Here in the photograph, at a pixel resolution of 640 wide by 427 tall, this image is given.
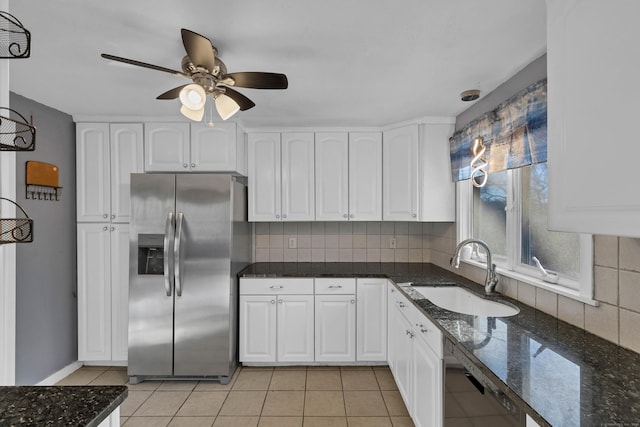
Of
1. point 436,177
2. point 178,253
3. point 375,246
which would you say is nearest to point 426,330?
point 436,177

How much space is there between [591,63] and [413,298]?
147cm

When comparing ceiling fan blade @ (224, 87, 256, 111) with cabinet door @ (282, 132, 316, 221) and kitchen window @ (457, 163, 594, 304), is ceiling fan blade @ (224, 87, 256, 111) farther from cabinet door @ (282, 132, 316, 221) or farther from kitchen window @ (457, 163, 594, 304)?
kitchen window @ (457, 163, 594, 304)

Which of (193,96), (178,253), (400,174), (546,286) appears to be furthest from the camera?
(400,174)

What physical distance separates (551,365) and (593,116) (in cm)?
83

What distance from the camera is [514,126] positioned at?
5.96ft

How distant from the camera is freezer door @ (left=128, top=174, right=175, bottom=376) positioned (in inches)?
101

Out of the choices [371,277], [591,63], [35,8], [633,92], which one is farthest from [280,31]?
[371,277]

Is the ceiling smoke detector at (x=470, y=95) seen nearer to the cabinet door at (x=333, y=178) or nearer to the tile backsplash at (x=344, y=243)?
the cabinet door at (x=333, y=178)

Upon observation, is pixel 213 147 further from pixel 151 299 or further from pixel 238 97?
pixel 151 299

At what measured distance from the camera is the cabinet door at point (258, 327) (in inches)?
110

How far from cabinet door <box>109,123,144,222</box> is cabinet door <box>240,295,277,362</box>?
1.41 meters

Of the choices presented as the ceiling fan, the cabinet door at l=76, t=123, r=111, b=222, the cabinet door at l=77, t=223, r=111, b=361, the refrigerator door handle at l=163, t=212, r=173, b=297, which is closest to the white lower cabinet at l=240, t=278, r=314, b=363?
the refrigerator door handle at l=163, t=212, r=173, b=297

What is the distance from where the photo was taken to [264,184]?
307cm

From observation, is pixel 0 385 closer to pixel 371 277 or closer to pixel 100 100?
pixel 100 100
